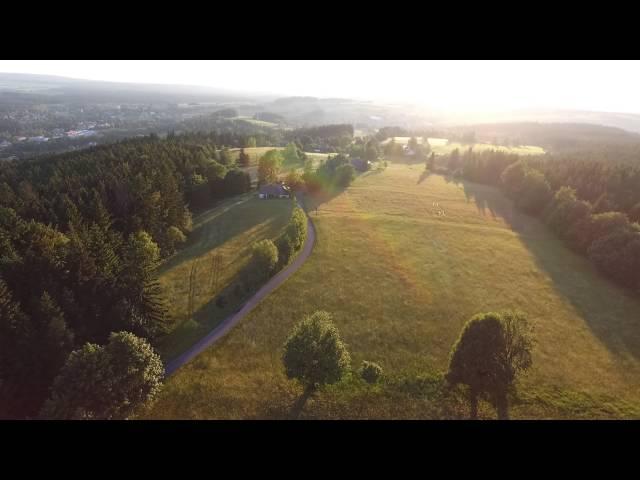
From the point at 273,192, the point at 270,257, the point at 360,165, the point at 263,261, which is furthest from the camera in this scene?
the point at 360,165

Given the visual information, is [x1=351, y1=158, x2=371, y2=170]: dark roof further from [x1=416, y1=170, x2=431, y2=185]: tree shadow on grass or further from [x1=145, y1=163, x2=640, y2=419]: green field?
[x1=145, y1=163, x2=640, y2=419]: green field

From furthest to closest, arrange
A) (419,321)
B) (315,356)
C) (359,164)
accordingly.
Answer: (359,164), (419,321), (315,356)

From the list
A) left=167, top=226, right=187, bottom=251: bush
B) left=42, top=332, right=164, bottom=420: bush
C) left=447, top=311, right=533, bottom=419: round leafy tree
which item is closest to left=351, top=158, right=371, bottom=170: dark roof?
left=167, top=226, right=187, bottom=251: bush

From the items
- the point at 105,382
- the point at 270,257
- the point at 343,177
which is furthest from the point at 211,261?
the point at 343,177

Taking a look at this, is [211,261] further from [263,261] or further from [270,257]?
[270,257]

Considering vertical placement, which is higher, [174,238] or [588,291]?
[588,291]
